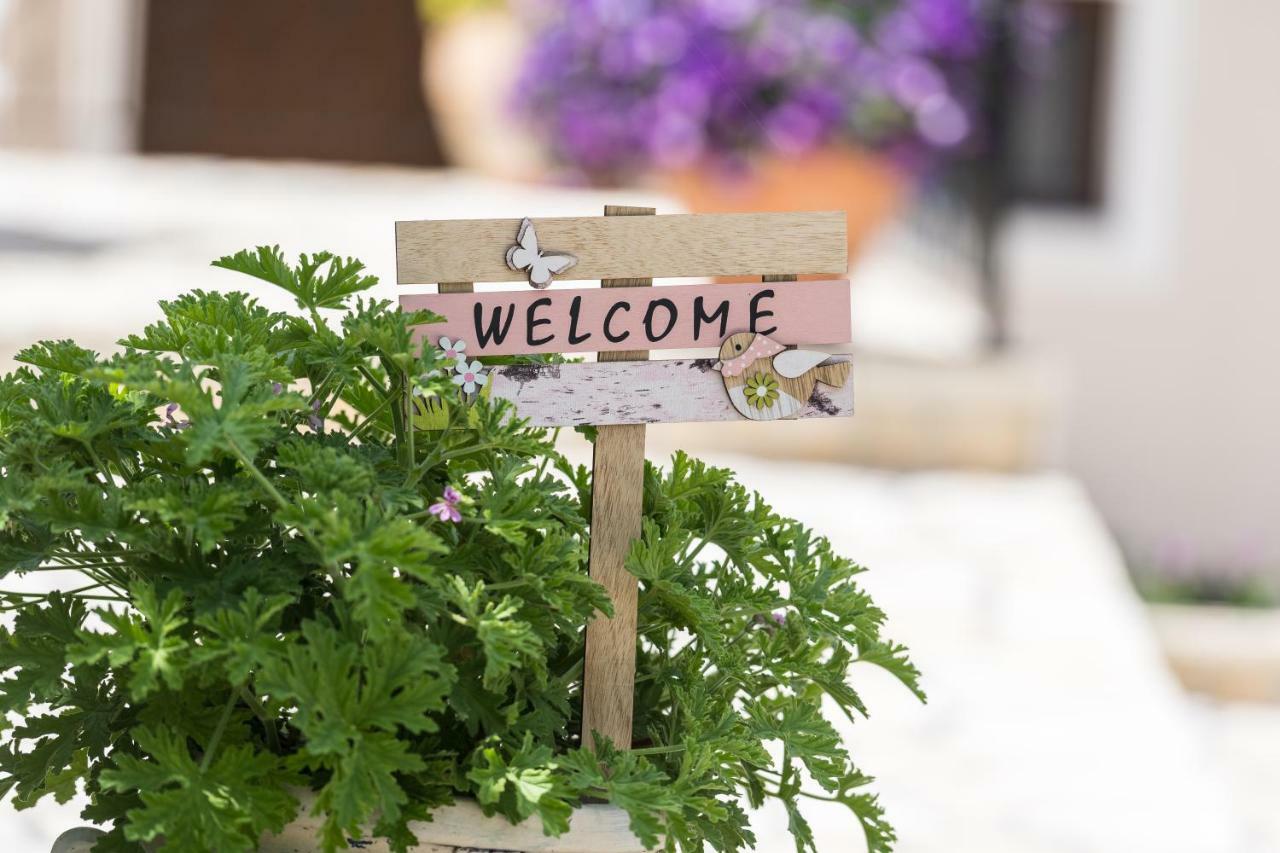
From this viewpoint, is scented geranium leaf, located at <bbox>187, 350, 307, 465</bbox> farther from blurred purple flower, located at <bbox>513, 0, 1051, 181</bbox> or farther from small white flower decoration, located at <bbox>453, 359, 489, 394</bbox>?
blurred purple flower, located at <bbox>513, 0, 1051, 181</bbox>

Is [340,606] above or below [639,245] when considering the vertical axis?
below

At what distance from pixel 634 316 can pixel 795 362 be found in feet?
0.40

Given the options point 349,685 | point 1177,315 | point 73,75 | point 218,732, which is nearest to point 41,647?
point 218,732

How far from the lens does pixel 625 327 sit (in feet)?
3.37

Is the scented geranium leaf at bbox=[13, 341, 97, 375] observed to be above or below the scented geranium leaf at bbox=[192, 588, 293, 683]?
above

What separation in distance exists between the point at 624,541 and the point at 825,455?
8.32 feet

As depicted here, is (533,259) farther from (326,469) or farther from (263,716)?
(263,716)

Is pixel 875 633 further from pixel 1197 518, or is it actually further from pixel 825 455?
pixel 1197 518

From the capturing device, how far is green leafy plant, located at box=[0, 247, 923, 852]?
839mm

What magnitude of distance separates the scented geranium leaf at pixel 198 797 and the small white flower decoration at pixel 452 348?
289 mm

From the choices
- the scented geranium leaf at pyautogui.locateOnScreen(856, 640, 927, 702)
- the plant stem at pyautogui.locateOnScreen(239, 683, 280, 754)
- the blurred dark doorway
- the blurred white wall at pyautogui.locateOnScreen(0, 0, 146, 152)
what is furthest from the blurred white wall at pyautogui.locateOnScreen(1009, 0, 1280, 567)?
the plant stem at pyautogui.locateOnScreen(239, 683, 280, 754)

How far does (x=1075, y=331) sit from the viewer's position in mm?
5785

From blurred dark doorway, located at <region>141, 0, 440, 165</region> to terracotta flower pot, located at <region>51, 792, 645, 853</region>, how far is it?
6817 mm

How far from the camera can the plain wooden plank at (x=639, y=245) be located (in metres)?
1.01
